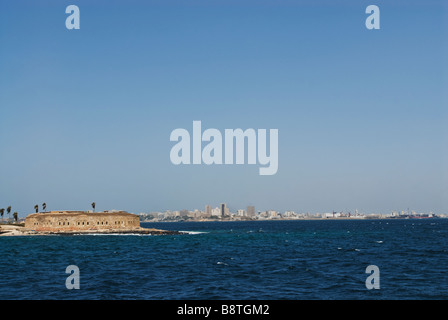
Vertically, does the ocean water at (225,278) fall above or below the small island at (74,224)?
above

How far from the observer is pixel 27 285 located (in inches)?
1649

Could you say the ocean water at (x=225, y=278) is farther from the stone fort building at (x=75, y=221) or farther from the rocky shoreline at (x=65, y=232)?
the stone fort building at (x=75, y=221)

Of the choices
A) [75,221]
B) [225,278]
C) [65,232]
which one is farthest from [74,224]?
[225,278]

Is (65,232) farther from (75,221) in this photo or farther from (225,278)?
(225,278)

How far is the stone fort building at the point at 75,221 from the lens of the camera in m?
160

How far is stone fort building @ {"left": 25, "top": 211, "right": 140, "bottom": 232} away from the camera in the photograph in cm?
15975

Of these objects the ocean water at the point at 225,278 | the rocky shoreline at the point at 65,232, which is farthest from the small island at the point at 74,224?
the ocean water at the point at 225,278

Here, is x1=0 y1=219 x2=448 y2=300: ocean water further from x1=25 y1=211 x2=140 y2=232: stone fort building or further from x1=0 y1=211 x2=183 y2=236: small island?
x1=25 y1=211 x2=140 y2=232: stone fort building
